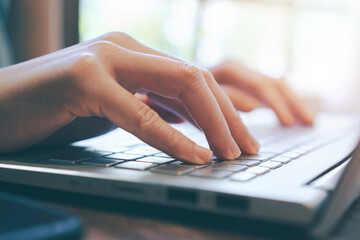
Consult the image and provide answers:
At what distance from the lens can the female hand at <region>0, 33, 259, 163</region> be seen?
44 centimetres

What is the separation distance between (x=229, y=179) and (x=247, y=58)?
7.71 feet

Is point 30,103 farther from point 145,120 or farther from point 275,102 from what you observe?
point 275,102

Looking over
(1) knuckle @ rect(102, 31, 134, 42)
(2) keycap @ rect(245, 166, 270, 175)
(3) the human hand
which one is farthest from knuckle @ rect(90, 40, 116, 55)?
(3) the human hand

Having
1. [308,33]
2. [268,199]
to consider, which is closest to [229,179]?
[268,199]

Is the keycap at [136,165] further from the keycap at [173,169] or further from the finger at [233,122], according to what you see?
the finger at [233,122]

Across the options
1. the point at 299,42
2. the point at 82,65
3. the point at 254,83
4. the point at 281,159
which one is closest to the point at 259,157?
the point at 281,159

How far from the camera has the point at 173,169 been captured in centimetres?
40

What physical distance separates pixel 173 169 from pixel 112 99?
0.33ft

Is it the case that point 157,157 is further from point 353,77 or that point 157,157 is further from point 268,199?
point 353,77

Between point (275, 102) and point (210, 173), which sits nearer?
point (210, 173)

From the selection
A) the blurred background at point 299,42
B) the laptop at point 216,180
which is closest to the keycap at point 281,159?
the laptop at point 216,180

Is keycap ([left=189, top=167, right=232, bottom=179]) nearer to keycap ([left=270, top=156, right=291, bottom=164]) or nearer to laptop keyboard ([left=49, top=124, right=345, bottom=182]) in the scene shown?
laptop keyboard ([left=49, top=124, right=345, bottom=182])

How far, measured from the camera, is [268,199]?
1.01ft

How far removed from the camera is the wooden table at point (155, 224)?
315 millimetres
